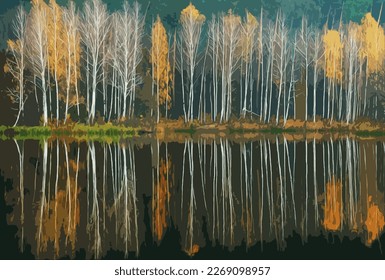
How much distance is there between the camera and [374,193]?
998 cm

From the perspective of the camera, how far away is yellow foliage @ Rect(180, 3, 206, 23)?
28391 millimetres

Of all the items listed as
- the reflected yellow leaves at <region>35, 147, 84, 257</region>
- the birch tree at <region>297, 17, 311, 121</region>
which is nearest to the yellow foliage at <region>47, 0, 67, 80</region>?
the birch tree at <region>297, 17, 311, 121</region>

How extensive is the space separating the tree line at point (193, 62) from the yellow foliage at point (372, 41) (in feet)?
0.16

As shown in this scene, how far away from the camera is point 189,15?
28484 mm

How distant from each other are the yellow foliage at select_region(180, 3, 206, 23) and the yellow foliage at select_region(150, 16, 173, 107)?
1.13m

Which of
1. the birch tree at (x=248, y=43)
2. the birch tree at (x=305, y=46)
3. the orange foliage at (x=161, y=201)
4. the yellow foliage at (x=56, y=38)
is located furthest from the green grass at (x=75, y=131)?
the orange foliage at (x=161, y=201)

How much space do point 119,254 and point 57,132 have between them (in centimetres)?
1872

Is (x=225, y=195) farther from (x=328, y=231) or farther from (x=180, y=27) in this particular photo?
(x=180, y=27)

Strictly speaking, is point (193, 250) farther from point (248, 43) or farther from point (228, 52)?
point (228, 52)

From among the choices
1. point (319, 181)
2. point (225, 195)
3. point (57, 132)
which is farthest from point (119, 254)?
point (57, 132)

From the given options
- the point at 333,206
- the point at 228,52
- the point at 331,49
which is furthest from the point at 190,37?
the point at 333,206

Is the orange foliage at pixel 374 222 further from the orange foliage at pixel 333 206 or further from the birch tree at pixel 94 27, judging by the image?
the birch tree at pixel 94 27

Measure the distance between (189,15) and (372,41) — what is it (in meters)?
9.12

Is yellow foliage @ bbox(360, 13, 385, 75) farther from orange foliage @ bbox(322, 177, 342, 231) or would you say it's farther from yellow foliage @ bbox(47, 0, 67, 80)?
orange foliage @ bbox(322, 177, 342, 231)
